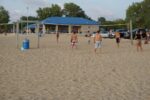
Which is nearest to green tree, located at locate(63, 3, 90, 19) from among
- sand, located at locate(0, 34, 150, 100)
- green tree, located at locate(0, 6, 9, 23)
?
green tree, located at locate(0, 6, 9, 23)

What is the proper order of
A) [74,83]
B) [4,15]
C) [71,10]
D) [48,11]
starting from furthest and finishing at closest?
[71,10], [4,15], [48,11], [74,83]

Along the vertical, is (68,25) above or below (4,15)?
below

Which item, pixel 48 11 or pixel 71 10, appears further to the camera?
pixel 71 10

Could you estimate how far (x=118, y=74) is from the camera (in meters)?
12.5

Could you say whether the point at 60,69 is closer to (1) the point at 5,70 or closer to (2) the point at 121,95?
(1) the point at 5,70

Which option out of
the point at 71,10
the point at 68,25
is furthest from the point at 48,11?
the point at 68,25

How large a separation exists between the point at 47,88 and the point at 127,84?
7.58 ft

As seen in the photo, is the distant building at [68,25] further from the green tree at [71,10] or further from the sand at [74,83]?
the sand at [74,83]

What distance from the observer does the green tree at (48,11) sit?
108 metres

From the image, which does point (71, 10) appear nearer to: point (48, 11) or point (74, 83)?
point (48, 11)

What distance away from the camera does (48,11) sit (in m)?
109

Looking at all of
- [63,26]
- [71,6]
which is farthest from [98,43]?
[71,6]

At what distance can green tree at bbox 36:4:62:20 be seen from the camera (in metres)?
108

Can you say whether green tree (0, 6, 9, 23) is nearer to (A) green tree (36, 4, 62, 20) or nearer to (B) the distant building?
(A) green tree (36, 4, 62, 20)
